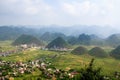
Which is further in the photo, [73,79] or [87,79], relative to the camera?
[73,79]

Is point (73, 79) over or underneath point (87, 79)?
underneath

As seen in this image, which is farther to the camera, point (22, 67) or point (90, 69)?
point (22, 67)

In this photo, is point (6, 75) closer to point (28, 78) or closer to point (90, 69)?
point (28, 78)

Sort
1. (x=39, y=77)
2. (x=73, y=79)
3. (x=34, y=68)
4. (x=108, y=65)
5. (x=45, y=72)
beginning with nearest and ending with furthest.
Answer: (x=73, y=79) → (x=39, y=77) → (x=45, y=72) → (x=34, y=68) → (x=108, y=65)

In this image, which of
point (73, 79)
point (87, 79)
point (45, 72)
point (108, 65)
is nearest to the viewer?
point (87, 79)

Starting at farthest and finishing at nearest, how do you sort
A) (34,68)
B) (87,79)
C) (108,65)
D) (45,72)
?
(108,65)
(34,68)
(45,72)
(87,79)

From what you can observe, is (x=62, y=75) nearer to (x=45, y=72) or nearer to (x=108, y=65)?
(x=45, y=72)

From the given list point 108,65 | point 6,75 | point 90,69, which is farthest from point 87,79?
point 108,65

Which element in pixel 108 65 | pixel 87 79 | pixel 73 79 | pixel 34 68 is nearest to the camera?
pixel 87 79

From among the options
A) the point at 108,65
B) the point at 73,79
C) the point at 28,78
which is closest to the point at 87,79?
the point at 73,79
